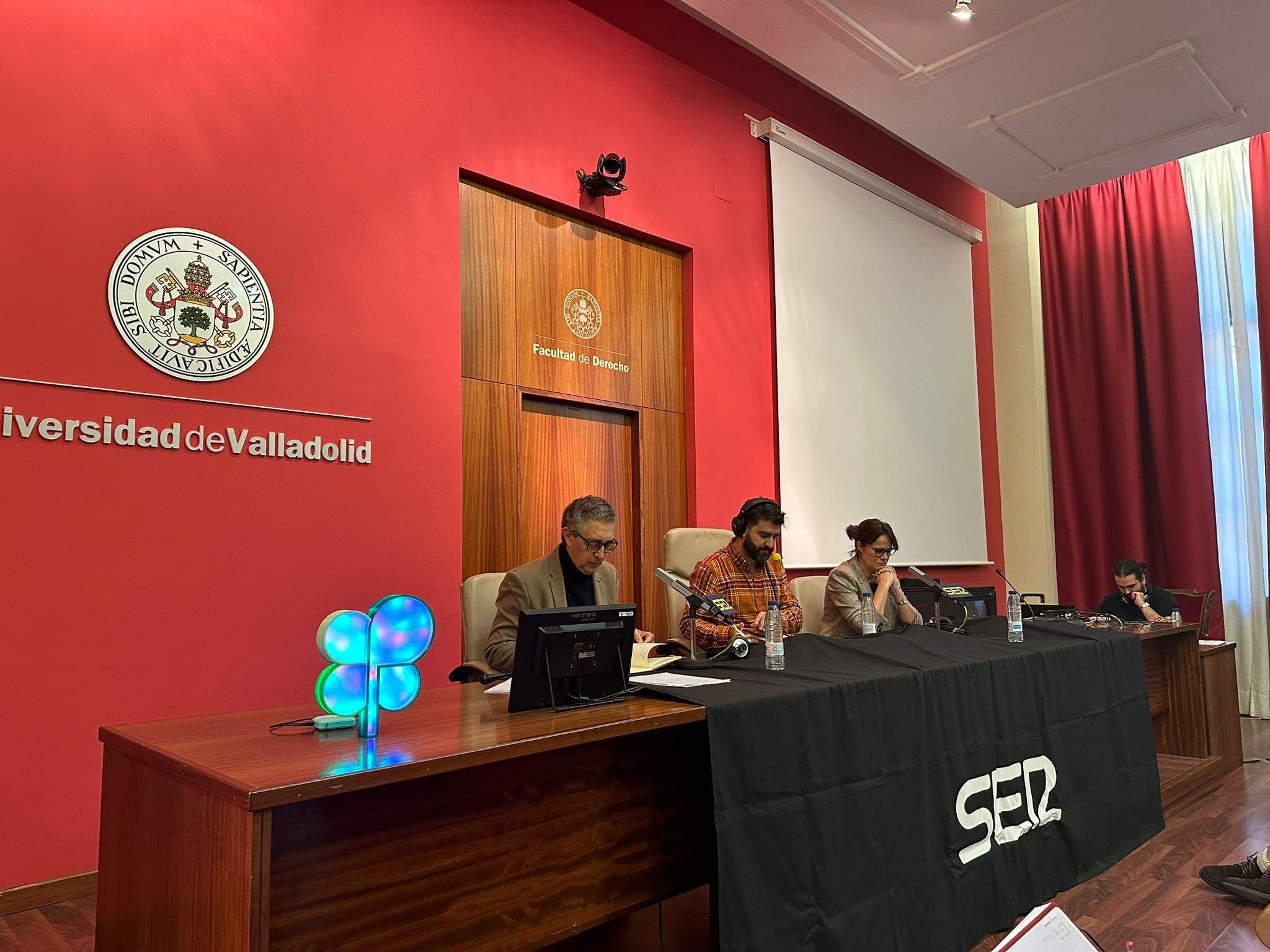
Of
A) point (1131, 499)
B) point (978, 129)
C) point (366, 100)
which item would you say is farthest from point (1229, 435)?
point (366, 100)

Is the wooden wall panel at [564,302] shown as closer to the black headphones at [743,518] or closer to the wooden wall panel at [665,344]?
the wooden wall panel at [665,344]

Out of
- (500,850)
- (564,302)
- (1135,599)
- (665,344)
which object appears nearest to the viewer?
(500,850)

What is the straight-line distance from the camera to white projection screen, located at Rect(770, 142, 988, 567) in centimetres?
560

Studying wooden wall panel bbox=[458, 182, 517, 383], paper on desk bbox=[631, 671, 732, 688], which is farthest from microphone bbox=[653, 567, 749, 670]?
wooden wall panel bbox=[458, 182, 517, 383]

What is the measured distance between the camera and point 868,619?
11.1ft

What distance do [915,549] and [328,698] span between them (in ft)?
17.9

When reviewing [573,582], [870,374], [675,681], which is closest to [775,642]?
[675,681]

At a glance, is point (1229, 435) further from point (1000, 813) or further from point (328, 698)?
point (328, 698)

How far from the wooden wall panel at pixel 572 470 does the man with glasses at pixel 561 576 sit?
1335mm

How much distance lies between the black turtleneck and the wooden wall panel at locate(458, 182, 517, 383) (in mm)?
1437

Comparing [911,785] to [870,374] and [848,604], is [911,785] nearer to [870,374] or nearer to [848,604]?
[848,604]

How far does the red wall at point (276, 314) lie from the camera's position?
283 centimetres

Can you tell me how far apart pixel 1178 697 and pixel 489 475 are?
11.2ft

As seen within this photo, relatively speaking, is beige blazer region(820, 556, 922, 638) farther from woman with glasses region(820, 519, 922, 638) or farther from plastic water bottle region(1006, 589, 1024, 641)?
plastic water bottle region(1006, 589, 1024, 641)
